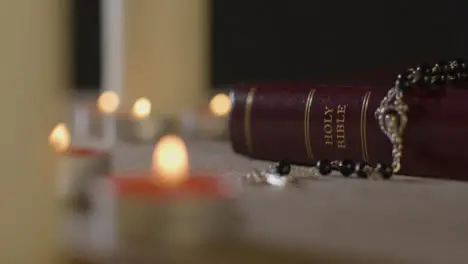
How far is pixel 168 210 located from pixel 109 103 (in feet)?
2.94

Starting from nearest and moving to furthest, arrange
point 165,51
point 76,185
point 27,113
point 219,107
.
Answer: point 27,113 → point 76,185 → point 219,107 → point 165,51

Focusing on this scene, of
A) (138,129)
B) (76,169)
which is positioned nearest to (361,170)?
(76,169)

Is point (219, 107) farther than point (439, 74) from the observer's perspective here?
Yes

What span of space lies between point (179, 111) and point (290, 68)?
1.15 feet

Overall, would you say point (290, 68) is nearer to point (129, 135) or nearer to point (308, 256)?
point (129, 135)

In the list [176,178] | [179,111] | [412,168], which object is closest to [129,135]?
[179,111]

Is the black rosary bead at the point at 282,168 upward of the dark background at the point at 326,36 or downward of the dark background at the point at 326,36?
downward

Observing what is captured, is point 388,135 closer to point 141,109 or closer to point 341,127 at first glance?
→ point 341,127

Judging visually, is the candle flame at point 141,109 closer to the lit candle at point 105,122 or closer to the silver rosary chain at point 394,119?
the lit candle at point 105,122

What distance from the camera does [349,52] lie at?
143 centimetres

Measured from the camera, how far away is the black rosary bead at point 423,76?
2.28 feet

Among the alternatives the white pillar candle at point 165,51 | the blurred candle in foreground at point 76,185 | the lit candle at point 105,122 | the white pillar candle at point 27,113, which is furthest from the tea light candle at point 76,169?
the white pillar candle at point 165,51

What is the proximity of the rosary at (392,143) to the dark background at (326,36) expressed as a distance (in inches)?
18.9

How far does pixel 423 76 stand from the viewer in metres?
0.70
